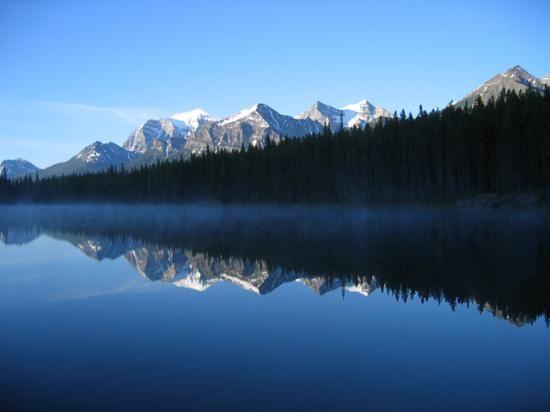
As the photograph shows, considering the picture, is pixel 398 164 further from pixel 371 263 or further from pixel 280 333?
pixel 280 333

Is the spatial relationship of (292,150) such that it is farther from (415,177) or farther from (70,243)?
(70,243)

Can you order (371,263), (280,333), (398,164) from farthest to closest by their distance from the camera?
(398,164), (371,263), (280,333)

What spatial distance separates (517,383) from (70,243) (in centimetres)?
3224

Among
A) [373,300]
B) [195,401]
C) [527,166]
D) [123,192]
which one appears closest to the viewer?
[195,401]

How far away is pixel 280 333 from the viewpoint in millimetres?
11414

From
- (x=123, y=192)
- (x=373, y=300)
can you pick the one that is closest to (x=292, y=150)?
(x=123, y=192)

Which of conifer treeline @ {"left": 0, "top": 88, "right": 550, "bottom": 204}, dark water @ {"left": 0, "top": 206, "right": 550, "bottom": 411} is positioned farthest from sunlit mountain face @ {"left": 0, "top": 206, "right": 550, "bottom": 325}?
conifer treeline @ {"left": 0, "top": 88, "right": 550, "bottom": 204}

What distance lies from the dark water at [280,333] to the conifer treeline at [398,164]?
43.0 m

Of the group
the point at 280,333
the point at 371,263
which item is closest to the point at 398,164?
the point at 371,263

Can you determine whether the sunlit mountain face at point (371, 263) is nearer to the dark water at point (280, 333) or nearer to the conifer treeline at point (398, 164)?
the dark water at point (280, 333)

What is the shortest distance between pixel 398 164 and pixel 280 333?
230 feet

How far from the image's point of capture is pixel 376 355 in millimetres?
9797

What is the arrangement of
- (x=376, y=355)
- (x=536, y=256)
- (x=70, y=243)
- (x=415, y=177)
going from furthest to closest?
(x=415, y=177)
(x=70, y=243)
(x=536, y=256)
(x=376, y=355)

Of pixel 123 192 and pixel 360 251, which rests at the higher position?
pixel 123 192
